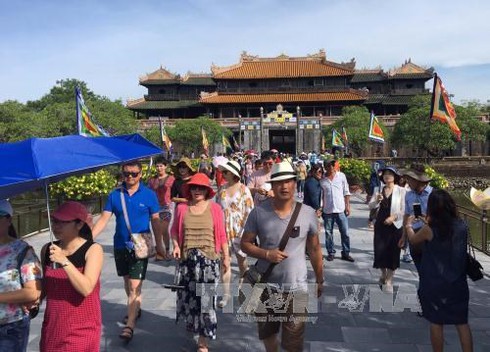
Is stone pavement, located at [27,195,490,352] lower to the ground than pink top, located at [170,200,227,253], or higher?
lower

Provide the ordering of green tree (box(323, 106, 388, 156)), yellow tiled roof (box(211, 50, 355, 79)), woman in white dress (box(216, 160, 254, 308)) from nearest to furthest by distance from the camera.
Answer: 1. woman in white dress (box(216, 160, 254, 308))
2. green tree (box(323, 106, 388, 156))
3. yellow tiled roof (box(211, 50, 355, 79))

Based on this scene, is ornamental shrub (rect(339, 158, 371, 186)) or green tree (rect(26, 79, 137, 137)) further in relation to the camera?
green tree (rect(26, 79, 137, 137))

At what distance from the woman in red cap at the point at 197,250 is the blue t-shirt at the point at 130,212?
42 centimetres

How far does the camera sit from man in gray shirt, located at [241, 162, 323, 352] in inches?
125

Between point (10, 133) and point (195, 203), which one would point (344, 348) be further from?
point (10, 133)

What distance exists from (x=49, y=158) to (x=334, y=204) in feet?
17.0

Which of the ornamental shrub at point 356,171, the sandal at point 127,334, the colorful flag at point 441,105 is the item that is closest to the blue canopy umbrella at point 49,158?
the sandal at point 127,334

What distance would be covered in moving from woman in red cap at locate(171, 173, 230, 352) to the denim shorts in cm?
153

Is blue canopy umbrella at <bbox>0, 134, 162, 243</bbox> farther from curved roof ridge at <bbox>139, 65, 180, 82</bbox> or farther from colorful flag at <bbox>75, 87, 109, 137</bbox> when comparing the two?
curved roof ridge at <bbox>139, 65, 180, 82</bbox>

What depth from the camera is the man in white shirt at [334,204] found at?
23.2 feet

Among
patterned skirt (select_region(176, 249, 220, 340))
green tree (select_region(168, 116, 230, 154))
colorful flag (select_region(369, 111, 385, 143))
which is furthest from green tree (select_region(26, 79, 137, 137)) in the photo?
patterned skirt (select_region(176, 249, 220, 340))

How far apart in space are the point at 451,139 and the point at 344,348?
30.6 m

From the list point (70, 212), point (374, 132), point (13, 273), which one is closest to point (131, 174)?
point (70, 212)

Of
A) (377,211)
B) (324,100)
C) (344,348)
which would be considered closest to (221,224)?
(344,348)
